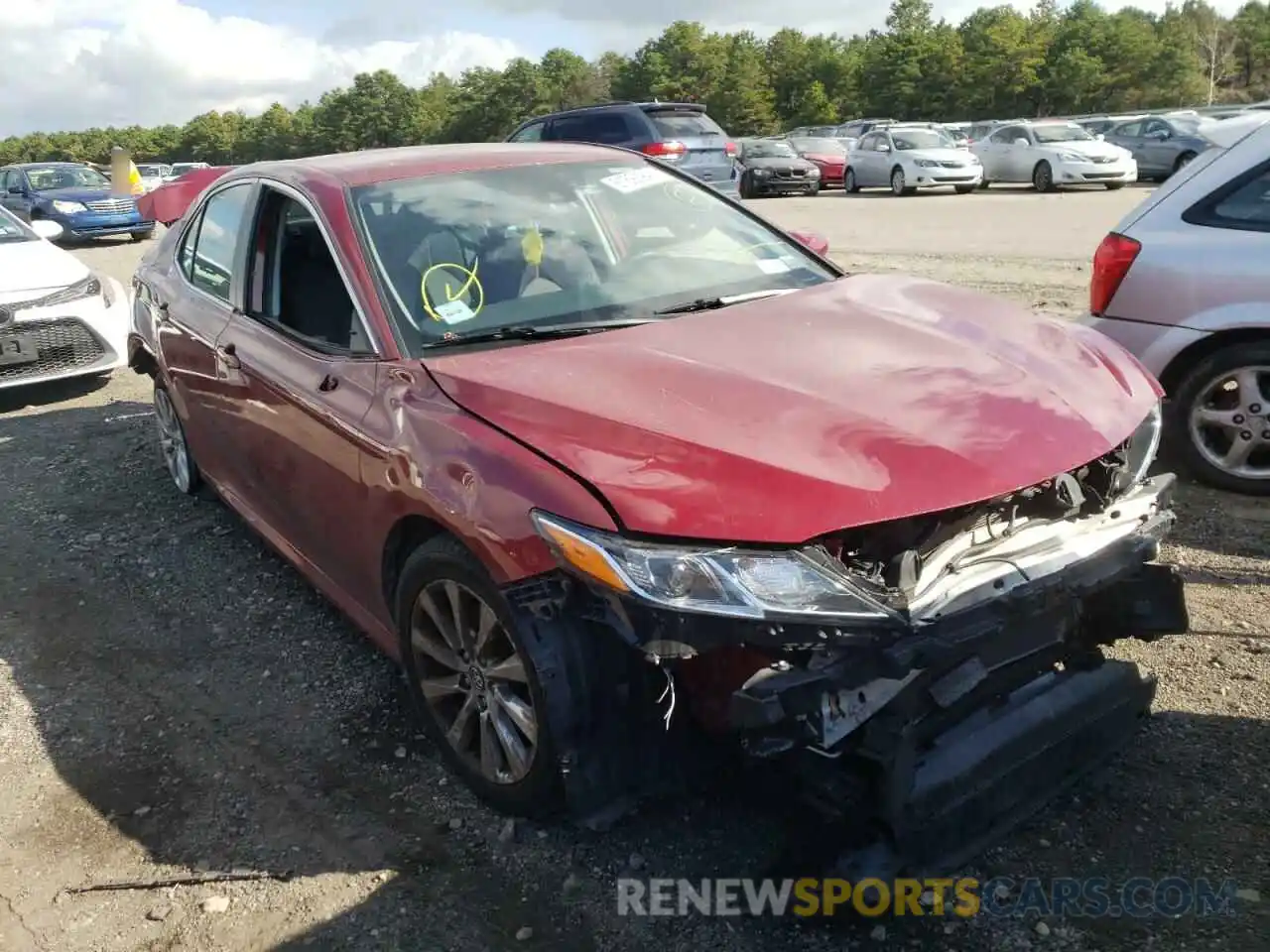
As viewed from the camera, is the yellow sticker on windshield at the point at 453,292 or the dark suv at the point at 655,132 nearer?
the yellow sticker on windshield at the point at 453,292

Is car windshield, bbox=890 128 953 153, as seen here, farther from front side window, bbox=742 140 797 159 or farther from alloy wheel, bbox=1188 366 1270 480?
alloy wheel, bbox=1188 366 1270 480

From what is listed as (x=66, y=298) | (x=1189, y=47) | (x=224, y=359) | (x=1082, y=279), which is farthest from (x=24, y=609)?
(x=1189, y=47)

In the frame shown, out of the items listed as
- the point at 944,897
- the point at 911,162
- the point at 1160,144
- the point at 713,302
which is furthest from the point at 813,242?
the point at 1160,144

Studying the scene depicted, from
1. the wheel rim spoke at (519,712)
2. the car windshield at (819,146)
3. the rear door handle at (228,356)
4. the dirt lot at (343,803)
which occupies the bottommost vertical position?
the dirt lot at (343,803)

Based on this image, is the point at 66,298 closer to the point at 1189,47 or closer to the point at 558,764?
the point at 558,764

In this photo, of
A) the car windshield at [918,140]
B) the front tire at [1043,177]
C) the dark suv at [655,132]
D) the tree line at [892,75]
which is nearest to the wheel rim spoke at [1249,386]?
the dark suv at [655,132]

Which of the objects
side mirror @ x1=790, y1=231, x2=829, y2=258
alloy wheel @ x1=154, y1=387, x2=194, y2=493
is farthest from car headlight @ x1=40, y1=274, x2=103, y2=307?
side mirror @ x1=790, y1=231, x2=829, y2=258

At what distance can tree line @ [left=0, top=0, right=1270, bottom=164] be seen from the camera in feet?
185

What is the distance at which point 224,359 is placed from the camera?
166 inches

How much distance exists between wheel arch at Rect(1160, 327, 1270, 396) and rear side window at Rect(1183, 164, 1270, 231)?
0.46m

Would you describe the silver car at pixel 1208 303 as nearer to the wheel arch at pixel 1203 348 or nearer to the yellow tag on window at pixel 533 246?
the wheel arch at pixel 1203 348

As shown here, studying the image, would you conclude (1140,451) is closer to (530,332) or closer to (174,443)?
(530,332)

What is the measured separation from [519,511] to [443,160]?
6.22 ft

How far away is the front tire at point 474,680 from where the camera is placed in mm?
2691
